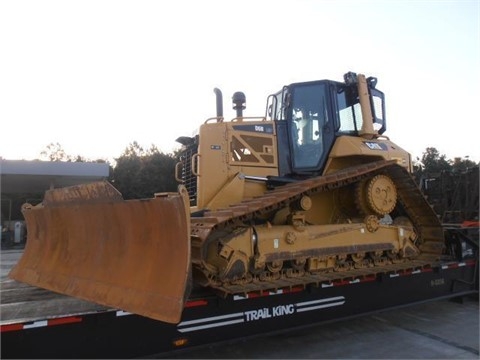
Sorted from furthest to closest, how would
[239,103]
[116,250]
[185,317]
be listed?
1. [239,103]
2. [116,250]
3. [185,317]

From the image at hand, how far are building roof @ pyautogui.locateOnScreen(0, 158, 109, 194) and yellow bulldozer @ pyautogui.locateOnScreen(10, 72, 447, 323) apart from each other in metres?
15.6

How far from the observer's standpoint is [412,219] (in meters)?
7.02

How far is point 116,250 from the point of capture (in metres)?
4.65

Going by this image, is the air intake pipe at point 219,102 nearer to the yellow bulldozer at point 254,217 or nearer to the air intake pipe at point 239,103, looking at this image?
the yellow bulldozer at point 254,217

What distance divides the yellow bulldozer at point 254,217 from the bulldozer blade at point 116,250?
1cm

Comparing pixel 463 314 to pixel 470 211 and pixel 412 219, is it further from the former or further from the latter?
pixel 470 211

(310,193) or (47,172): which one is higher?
(47,172)

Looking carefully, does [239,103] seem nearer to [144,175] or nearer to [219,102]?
[219,102]

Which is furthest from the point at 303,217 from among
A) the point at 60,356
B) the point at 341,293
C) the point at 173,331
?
the point at 60,356

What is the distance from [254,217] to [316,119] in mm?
2138

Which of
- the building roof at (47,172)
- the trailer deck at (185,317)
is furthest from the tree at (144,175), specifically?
the trailer deck at (185,317)

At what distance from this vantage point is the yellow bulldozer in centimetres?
427

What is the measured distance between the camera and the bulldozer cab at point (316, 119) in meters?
6.33

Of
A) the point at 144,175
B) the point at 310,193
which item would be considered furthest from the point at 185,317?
the point at 144,175
